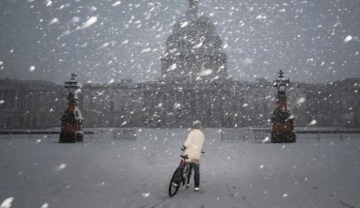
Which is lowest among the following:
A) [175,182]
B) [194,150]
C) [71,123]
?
[175,182]

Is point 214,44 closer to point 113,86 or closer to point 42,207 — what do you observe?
point 113,86

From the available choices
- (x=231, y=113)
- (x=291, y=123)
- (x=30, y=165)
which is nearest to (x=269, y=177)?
(x=30, y=165)

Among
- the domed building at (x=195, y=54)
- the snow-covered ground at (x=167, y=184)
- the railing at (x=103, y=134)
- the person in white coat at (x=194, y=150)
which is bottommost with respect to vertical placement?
the snow-covered ground at (x=167, y=184)

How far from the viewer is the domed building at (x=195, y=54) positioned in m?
91.4

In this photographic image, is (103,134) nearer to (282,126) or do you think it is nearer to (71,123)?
(71,123)

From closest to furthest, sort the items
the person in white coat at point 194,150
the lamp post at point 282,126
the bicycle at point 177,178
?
the bicycle at point 177,178 → the person in white coat at point 194,150 → the lamp post at point 282,126

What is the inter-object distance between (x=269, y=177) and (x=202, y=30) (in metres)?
85.2

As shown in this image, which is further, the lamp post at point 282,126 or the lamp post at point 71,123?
the lamp post at point 71,123

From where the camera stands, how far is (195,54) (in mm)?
91812

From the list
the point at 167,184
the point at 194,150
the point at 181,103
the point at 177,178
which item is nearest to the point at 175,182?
the point at 177,178

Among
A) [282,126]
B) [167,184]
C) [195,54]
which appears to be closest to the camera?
A: [167,184]

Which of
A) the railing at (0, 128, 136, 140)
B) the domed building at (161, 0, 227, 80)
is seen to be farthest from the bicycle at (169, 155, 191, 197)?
the domed building at (161, 0, 227, 80)

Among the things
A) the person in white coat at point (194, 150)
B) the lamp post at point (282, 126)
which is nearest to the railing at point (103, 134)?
the lamp post at point (282, 126)

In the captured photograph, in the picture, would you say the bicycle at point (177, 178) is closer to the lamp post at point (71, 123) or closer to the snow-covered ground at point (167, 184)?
the snow-covered ground at point (167, 184)
